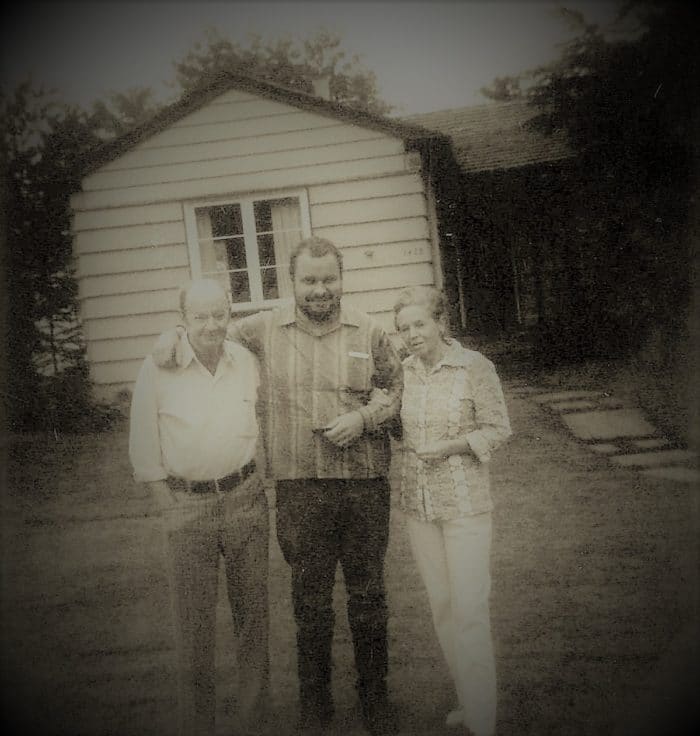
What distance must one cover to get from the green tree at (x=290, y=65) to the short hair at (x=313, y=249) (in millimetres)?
440

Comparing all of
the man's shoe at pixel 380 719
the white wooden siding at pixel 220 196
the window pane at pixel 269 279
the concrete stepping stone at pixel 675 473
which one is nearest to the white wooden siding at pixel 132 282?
the white wooden siding at pixel 220 196

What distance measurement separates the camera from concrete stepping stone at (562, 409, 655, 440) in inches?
72.7

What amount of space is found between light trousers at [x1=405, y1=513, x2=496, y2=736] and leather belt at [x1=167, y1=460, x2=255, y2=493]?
1.56 ft

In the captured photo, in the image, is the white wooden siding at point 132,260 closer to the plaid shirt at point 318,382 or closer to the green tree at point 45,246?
the green tree at point 45,246

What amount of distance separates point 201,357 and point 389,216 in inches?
25.6

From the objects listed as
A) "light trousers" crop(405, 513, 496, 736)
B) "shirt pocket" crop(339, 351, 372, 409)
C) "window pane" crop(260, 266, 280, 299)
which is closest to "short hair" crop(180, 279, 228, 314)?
"window pane" crop(260, 266, 280, 299)

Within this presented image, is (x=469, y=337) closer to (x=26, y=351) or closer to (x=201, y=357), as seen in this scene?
(x=201, y=357)

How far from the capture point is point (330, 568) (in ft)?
5.71

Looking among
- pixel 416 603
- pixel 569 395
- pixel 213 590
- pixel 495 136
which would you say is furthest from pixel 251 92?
pixel 416 603

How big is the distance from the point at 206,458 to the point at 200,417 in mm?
112

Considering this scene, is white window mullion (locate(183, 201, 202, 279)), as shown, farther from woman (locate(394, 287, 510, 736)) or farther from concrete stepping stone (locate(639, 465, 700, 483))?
concrete stepping stone (locate(639, 465, 700, 483))

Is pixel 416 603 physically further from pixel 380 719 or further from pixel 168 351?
pixel 168 351

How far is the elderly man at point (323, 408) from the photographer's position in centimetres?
167

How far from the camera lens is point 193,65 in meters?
1.84
